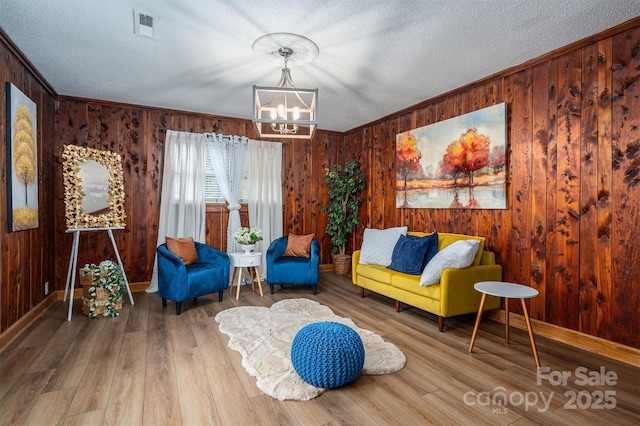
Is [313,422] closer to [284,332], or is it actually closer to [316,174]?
[284,332]

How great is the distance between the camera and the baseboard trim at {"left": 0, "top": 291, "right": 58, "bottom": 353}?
2.79 meters

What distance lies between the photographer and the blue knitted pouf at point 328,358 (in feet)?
6.97

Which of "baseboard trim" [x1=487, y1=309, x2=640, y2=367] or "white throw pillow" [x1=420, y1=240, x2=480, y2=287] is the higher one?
"white throw pillow" [x1=420, y1=240, x2=480, y2=287]

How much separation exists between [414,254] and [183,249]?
282 centimetres

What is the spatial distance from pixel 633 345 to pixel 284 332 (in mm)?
2822

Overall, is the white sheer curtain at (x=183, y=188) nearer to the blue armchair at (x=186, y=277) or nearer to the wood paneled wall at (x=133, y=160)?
the wood paneled wall at (x=133, y=160)

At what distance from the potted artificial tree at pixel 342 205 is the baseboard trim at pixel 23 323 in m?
3.99

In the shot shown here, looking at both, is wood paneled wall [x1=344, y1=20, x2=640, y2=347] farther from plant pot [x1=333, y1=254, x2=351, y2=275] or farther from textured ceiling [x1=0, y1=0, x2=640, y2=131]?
plant pot [x1=333, y1=254, x2=351, y2=275]

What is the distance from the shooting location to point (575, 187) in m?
2.93

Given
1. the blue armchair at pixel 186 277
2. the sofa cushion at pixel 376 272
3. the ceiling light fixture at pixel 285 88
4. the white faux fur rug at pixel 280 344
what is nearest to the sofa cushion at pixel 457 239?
the sofa cushion at pixel 376 272

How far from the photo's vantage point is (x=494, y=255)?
3.56 metres

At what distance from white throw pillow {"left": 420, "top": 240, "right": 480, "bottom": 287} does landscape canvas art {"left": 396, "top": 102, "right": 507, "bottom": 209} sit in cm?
68

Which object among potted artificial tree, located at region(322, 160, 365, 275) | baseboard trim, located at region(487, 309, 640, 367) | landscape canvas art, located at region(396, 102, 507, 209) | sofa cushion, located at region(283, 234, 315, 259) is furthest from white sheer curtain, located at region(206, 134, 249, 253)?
baseboard trim, located at region(487, 309, 640, 367)

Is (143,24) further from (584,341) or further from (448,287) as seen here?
(584,341)
